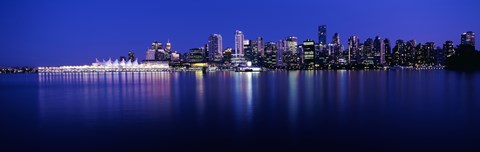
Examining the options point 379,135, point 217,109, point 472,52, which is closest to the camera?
point 379,135

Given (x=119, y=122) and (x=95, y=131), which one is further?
(x=119, y=122)

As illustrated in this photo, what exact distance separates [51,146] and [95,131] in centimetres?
291

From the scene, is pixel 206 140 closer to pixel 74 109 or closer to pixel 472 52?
pixel 74 109

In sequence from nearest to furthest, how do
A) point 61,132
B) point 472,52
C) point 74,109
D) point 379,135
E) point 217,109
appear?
point 379,135
point 61,132
point 217,109
point 74,109
point 472,52

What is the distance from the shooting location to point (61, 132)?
54.2ft

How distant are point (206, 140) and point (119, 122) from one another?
6.36 metres

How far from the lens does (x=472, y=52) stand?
412 feet

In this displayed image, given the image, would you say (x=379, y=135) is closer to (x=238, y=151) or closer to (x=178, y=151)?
(x=238, y=151)

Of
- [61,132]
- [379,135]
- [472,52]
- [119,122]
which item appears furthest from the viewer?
[472,52]

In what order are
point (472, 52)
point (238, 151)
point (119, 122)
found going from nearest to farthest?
point (238, 151) < point (119, 122) < point (472, 52)

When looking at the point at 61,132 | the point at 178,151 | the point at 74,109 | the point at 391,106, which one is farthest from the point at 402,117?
the point at 74,109

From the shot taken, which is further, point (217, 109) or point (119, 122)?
point (217, 109)

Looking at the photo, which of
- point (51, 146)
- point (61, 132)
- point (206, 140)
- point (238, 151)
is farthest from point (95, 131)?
point (238, 151)

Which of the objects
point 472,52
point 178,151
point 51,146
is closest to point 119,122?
point 51,146
